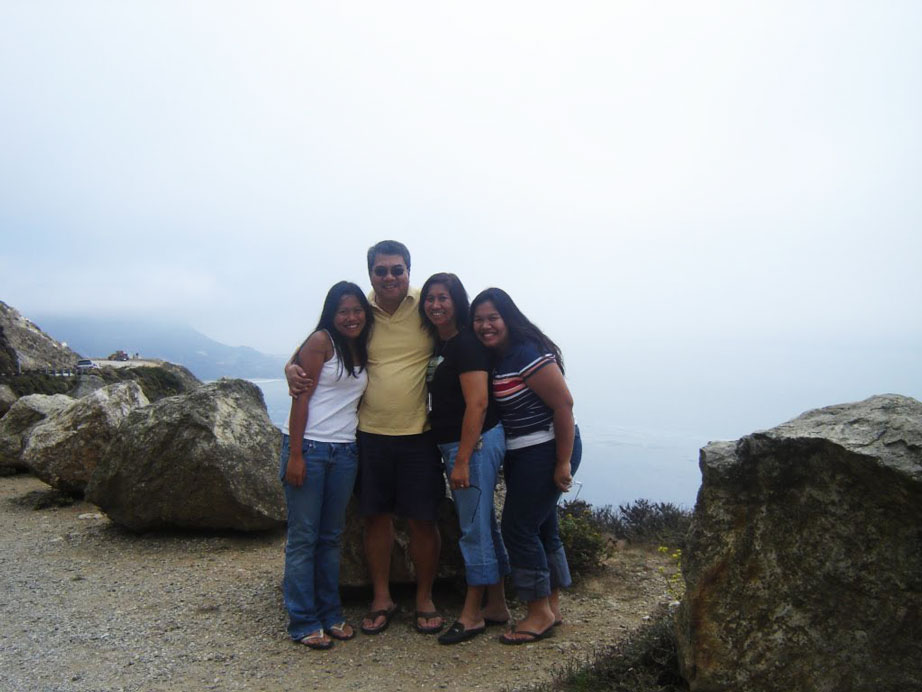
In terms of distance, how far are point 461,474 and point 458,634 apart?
1.22 m

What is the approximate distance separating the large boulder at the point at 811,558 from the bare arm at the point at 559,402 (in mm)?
1007

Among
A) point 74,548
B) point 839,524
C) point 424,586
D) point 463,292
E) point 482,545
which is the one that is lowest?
point 74,548

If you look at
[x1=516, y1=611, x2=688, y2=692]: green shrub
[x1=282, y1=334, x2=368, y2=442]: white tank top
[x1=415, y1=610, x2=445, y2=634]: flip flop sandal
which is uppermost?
[x1=282, y1=334, x2=368, y2=442]: white tank top

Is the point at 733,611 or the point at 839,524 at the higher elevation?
the point at 839,524

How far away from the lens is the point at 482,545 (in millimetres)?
5156

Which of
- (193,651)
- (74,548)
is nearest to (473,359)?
(193,651)

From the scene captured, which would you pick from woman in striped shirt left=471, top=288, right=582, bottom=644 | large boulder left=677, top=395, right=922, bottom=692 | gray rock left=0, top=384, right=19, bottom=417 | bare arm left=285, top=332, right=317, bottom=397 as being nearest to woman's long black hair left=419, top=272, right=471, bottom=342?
woman in striped shirt left=471, top=288, right=582, bottom=644

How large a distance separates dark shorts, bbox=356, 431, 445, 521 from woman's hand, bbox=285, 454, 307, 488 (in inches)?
17.7

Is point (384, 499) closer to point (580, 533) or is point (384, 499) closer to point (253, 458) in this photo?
point (580, 533)

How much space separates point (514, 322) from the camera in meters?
5.05

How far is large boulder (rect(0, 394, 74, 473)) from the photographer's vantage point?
12.6 metres

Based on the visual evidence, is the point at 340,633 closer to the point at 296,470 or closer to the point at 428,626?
the point at 428,626

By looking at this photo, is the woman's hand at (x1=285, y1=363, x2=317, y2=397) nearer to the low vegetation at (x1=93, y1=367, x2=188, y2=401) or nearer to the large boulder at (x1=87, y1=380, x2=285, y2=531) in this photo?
the large boulder at (x1=87, y1=380, x2=285, y2=531)

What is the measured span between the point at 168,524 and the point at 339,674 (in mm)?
4327
